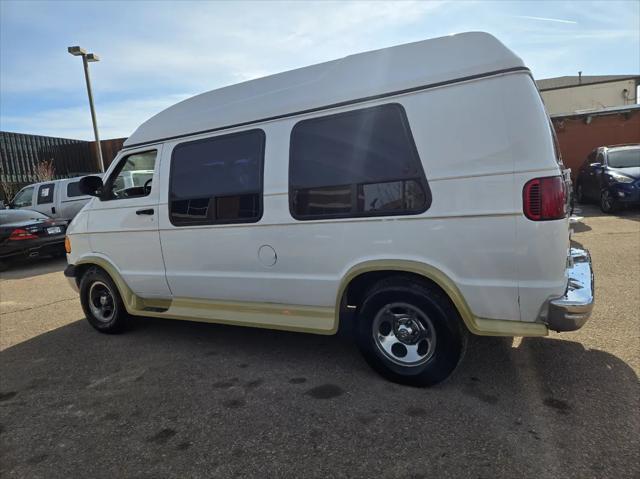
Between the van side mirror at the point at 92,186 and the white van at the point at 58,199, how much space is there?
26.5 feet

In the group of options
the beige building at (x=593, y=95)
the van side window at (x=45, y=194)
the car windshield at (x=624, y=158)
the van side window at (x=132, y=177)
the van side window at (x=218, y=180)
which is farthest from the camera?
the beige building at (x=593, y=95)

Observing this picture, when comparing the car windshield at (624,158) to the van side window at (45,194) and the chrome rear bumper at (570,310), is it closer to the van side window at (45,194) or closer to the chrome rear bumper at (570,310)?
the chrome rear bumper at (570,310)

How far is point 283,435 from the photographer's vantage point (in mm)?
2797

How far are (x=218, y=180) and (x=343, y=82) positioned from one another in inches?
55.1

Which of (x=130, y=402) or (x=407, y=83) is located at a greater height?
(x=407, y=83)

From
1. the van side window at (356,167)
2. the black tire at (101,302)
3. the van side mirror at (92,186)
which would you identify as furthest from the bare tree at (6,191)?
the van side window at (356,167)

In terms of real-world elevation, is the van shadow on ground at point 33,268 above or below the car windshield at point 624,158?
below

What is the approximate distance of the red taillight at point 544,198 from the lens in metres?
2.65

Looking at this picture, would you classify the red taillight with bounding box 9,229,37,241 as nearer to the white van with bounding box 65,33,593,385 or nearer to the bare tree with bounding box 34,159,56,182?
the white van with bounding box 65,33,593,385

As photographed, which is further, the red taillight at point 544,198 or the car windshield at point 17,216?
the car windshield at point 17,216

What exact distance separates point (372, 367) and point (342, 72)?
7.29ft

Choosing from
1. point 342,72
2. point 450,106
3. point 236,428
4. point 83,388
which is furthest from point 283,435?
point 342,72

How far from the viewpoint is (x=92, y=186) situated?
4.66m

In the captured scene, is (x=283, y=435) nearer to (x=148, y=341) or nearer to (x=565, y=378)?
(x=565, y=378)
